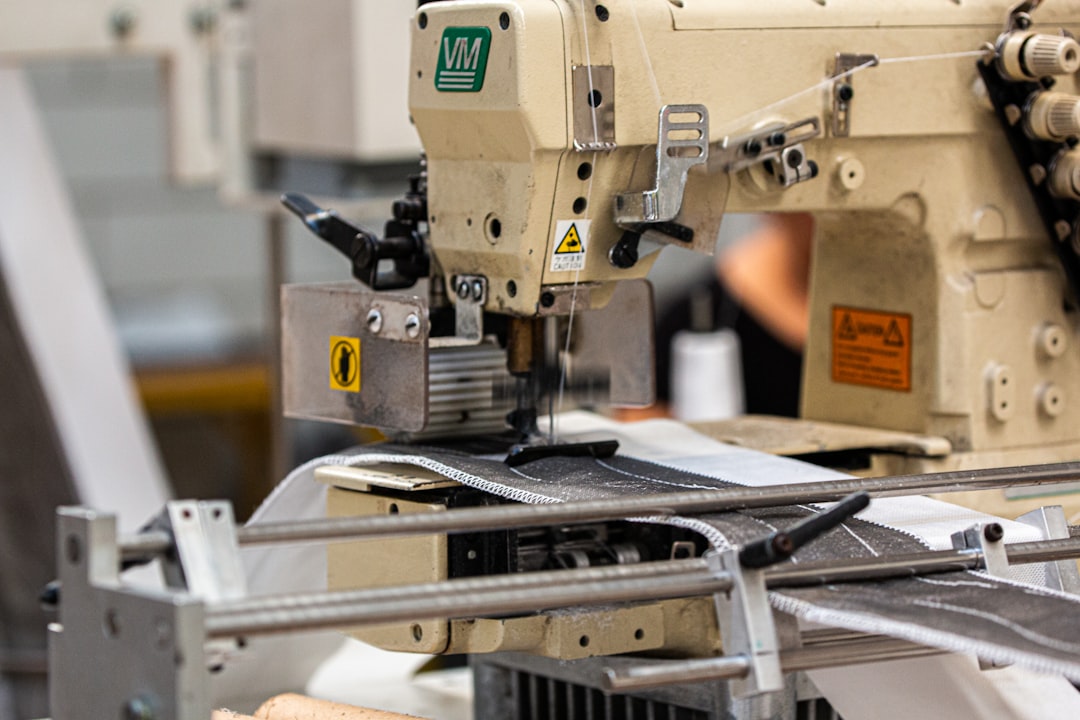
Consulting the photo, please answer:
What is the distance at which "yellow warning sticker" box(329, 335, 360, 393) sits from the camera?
174 centimetres

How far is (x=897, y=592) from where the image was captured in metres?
1.27

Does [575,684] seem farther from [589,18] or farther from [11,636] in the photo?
[11,636]

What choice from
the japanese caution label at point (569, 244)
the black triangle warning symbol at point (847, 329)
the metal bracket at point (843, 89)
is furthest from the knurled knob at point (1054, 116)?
the japanese caution label at point (569, 244)

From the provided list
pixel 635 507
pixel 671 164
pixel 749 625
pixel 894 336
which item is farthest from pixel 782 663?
pixel 894 336

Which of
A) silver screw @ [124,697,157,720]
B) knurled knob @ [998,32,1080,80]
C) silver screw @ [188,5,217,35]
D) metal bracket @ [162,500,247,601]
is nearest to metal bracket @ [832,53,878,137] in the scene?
knurled knob @ [998,32,1080,80]

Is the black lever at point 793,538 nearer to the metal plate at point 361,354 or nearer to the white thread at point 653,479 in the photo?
the white thread at point 653,479

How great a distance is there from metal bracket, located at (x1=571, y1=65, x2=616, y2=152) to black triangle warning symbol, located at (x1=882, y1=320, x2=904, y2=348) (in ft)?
1.71

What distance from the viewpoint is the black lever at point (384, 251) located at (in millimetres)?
1752

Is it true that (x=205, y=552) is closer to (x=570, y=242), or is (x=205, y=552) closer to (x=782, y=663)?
(x=782, y=663)

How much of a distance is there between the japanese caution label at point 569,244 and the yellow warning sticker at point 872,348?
50cm

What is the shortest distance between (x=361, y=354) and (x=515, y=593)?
65 centimetres

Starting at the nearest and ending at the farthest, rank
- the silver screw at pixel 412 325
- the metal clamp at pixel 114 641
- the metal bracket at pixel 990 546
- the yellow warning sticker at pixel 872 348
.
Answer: the metal clamp at pixel 114 641 → the metal bracket at pixel 990 546 → the silver screw at pixel 412 325 → the yellow warning sticker at pixel 872 348

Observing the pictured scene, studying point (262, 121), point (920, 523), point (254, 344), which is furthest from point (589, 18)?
point (254, 344)

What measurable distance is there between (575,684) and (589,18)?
0.70 m
